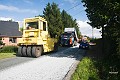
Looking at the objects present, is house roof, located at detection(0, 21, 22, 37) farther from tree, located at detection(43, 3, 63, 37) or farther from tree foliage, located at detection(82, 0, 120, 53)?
tree foliage, located at detection(82, 0, 120, 53)

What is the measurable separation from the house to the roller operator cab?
2503cm

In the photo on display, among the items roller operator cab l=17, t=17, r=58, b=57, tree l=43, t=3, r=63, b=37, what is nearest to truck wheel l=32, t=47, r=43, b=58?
roller operator cab l=17, t=17, r=58, b=57

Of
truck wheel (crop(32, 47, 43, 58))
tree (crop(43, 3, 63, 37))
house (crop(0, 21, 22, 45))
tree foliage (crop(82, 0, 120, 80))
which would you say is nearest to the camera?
tree foliage (crop(82, 0, 120, 80))

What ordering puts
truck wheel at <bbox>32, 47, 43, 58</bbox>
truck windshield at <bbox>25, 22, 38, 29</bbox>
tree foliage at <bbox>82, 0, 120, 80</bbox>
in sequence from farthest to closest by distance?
truck windshield at <bbox>25, 22, 38, 29</bbox>, truck wheel at <bbox>32, 47, 43, 58</bbox>, tree foliage at <bbox>82, 0, 120, 80</bbox>

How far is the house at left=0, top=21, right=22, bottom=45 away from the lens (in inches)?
1868

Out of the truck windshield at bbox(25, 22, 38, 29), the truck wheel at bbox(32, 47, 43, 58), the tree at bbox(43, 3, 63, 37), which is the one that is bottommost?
the truck wheel at bbox(32, 47, 43, 58)

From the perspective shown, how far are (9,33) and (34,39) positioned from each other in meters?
29.4

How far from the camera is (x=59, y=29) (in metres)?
55.3

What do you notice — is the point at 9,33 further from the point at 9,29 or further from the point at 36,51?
the point at 36,51

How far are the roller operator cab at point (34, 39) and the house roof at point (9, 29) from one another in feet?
85.3

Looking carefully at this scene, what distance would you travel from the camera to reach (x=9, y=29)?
5116cm

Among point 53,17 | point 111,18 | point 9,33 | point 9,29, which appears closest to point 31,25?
point 111,18

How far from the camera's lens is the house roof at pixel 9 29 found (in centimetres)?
4904

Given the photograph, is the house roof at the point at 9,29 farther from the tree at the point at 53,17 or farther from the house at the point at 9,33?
the tree at the point at 53,17
